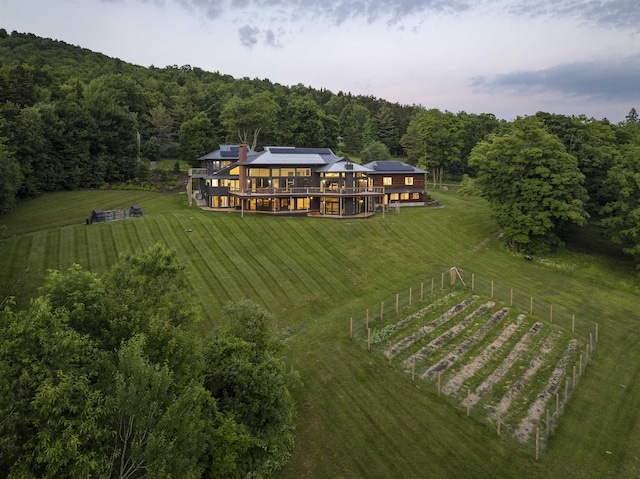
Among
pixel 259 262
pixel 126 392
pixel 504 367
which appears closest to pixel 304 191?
pixel 259 262

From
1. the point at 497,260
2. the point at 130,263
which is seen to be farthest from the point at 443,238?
the point at 130,263

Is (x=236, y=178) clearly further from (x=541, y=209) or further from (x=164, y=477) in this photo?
(x=164, y=477)

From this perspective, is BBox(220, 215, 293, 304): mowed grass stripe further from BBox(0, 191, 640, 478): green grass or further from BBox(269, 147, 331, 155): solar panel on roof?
BBox(269, 147, 331, 155): solar panel on roof

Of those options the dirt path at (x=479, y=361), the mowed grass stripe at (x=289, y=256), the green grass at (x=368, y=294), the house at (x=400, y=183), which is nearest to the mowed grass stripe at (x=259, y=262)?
the green grass at (x=368, y=294)

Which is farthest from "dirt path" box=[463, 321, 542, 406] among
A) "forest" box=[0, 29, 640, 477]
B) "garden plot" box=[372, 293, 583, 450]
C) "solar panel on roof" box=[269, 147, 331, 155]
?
"solar panel on roof" box=[269, 147, 331, 155]

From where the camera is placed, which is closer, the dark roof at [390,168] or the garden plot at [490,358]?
the garden plot at [490,358]

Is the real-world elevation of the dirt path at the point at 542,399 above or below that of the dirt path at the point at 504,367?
below

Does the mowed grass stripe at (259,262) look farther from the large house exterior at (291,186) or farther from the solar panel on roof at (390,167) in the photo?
the solar panel on roof at (390,167)
